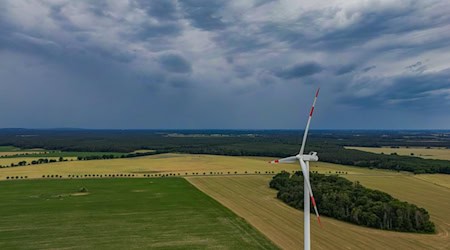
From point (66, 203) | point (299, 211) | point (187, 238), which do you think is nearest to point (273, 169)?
point (299, 211)

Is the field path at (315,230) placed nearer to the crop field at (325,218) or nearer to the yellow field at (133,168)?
the crop field at (325,218)

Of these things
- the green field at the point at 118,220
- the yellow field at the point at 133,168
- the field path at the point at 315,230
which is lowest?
the green field at the point at 118,220

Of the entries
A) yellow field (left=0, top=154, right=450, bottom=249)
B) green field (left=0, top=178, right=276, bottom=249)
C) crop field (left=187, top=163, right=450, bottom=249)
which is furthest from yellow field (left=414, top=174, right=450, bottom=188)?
green field (left=0, top=178, right=276, bottom=249)

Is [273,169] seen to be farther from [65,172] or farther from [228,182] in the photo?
[65,172]

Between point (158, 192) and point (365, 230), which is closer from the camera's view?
point (365, 230)

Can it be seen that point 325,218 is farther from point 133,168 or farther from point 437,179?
point 133,168

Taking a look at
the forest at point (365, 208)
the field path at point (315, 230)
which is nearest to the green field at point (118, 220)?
the field path at point (315, 230)

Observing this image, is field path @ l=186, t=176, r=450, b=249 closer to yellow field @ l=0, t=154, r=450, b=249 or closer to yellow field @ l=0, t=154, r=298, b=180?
yellow field @ l=0, t=154, r=450, b=249
